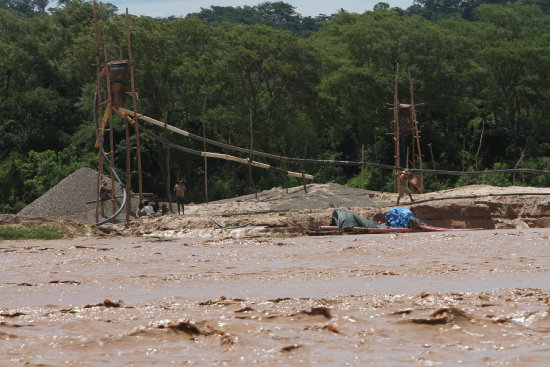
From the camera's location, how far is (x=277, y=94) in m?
38.6

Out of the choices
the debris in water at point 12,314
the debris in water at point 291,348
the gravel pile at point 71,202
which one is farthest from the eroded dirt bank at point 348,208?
the debris in water at point 291,348

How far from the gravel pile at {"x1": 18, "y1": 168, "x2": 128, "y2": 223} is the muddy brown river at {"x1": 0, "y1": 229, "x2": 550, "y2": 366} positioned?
982 centimetres

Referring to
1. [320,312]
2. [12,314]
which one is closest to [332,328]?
[320,312]

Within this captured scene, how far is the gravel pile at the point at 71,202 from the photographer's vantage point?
23578 mm

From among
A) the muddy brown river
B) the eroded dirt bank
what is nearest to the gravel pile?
the eroded dirt bank

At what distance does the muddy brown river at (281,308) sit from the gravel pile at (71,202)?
982 cm

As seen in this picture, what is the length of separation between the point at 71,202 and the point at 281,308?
1806 cm

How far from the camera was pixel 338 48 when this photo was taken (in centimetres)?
4703

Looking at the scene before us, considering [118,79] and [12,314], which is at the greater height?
[118,79]

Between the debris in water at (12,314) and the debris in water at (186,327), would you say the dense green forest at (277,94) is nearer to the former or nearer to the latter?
the debris in water at (12,314)

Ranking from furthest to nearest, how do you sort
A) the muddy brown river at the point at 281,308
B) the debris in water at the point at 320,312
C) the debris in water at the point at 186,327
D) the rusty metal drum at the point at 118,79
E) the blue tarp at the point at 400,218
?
the rusty metal drum at the point at 118,79, the blue tarp at the point at 400,218, the debris in water at the point at 320,312, the debris in water at the point at 186,327, the muddy brown river at the point at 281,308

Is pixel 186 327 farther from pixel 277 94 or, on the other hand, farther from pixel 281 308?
pixel 277 94

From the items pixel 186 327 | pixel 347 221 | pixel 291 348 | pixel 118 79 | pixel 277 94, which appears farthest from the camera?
pixel 277 94

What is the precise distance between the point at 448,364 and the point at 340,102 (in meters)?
37.3
